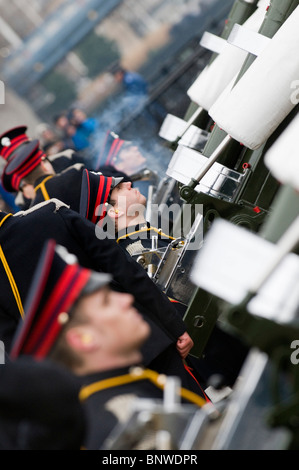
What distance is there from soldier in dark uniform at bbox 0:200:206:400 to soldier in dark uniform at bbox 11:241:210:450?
69 centimetres

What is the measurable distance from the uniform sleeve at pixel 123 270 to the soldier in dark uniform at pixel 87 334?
2.29ft

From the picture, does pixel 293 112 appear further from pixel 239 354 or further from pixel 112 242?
pixel 239 354

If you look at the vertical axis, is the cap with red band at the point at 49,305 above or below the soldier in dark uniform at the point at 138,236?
above

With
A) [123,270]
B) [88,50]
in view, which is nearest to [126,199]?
[123,270]

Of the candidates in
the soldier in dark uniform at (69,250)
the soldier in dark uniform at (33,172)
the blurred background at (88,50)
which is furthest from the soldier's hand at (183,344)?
the blurred background at (88,50)

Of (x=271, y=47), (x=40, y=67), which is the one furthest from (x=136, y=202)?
(x=40, y=67)

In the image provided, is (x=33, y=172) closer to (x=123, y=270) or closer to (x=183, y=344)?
(x=123, y=270)

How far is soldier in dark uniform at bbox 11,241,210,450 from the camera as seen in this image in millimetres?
1668

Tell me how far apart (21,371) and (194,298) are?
1724mm

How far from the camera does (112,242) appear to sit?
262 centimetres

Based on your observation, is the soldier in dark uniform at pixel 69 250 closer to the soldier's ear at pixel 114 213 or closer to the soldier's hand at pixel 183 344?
the soldier's hand at pixel 183 344

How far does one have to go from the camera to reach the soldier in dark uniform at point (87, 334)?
5.47 ft

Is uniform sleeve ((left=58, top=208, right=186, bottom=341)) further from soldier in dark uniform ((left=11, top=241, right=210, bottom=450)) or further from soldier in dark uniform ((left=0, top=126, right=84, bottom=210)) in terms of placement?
soldier in dark uniform ((left=0, top=126, right=84, bottom=210))

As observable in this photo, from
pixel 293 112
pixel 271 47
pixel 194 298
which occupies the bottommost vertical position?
pixel 194 298
